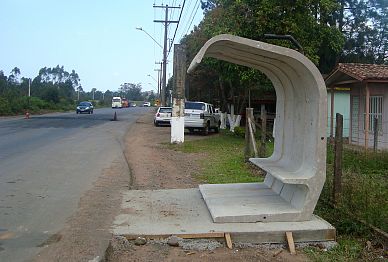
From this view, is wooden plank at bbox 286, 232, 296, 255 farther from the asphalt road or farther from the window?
the window

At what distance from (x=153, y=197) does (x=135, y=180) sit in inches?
91.5

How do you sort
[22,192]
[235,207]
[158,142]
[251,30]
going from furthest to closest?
[158,142] → [251,30] → [22,192] → [235,207]

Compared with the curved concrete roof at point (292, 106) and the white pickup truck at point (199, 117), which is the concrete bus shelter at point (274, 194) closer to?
the curved concrete roof at point (292, 106)

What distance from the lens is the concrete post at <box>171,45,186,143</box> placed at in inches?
786

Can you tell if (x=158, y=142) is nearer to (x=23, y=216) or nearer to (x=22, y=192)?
(x=22, y=192)

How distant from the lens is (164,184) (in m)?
10.3

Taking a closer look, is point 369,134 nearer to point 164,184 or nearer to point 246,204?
point 164,184

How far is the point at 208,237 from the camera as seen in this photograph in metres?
6.00

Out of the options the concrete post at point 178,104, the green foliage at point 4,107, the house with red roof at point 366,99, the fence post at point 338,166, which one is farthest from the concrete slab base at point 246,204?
the green foliage at point 4,107

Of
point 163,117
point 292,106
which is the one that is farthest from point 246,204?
point 163,117

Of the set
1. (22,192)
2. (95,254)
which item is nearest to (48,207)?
(22,192)

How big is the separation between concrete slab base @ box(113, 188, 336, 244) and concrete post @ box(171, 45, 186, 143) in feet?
39.7

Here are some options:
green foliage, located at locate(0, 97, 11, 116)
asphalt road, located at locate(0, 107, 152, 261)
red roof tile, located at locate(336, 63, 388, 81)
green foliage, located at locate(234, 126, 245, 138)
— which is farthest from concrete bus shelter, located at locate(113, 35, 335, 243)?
green foliage, located at locate(0, 97, 11, 116)

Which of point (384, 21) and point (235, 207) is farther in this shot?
point (384, 21)
